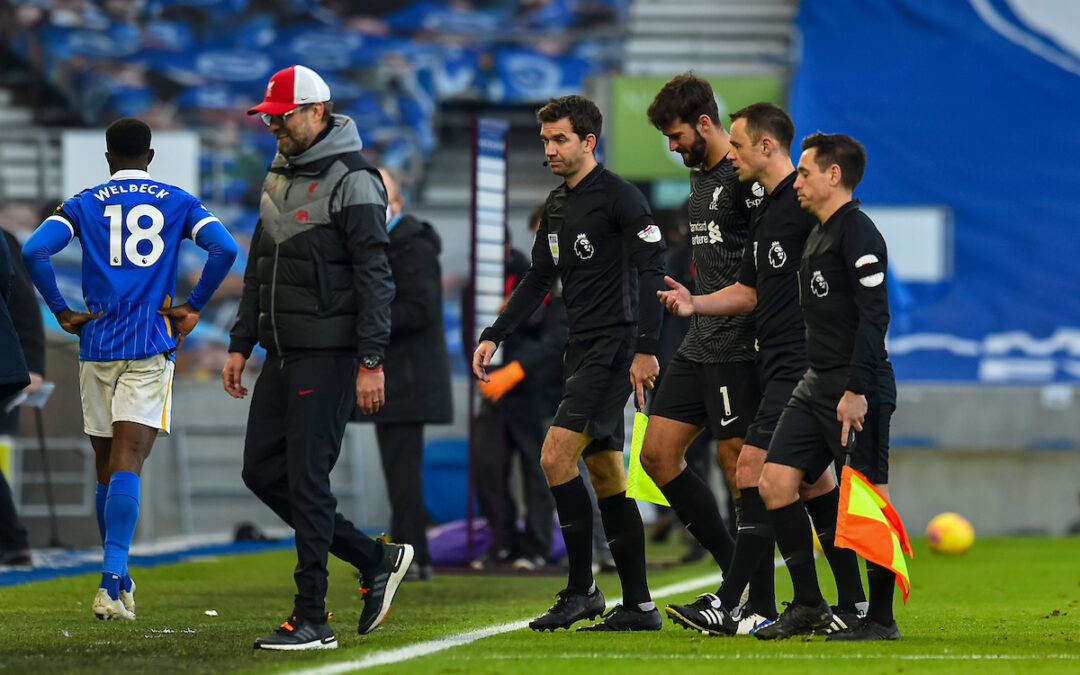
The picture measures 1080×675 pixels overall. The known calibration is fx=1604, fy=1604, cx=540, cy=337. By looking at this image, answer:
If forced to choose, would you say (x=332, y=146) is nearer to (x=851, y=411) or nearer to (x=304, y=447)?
(x=304, y=447)

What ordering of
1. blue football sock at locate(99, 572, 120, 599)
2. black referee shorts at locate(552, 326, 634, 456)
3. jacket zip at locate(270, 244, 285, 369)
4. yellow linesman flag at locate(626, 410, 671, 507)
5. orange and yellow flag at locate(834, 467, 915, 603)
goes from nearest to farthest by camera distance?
orange and yellow flag at locate(834, 467, 915, 603) < jacket zip at locate(270, 244, 285, 369) < black referee shorts at locate(552, 326, 634, 456) < yellow linesman flag at locate(626, 410, 671, 507) < blue football sock at locate(99, 572, 120, 599)

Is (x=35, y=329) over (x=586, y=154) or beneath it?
beneath

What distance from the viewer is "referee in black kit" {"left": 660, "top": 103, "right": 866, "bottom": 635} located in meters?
5.55

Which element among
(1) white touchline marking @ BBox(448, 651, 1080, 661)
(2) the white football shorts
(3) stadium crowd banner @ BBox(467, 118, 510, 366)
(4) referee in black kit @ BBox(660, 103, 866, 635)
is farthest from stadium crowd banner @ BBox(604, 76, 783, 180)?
(1) white touchline marking @ BBox(448, 651, 1080, 661)

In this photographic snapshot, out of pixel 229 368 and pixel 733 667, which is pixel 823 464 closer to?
pixel 733 667

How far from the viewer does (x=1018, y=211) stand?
18.7m

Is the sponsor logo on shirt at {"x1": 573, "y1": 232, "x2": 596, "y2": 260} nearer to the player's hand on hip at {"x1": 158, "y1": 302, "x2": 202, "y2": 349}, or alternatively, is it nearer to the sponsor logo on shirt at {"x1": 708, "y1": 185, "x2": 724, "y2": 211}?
the sponsor logo on shirt at {"x1": 708, "y1": 185, "x2": 724, "y2": 211}

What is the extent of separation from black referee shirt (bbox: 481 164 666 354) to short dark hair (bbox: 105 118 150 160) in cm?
173

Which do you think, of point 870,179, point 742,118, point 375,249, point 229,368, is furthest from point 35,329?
point 870,179

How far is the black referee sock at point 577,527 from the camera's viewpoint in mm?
5914

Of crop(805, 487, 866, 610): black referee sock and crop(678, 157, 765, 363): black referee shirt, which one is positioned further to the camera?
crop(678, 157, 765, 363): black referee shirt

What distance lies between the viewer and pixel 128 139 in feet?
20.9

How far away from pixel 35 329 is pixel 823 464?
15.8ft

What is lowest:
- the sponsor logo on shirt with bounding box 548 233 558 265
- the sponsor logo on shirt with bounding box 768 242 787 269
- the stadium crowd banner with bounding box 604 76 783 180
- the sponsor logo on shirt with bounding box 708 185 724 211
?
the sponsor logo on shirt with bounding box 768 242 787 269
